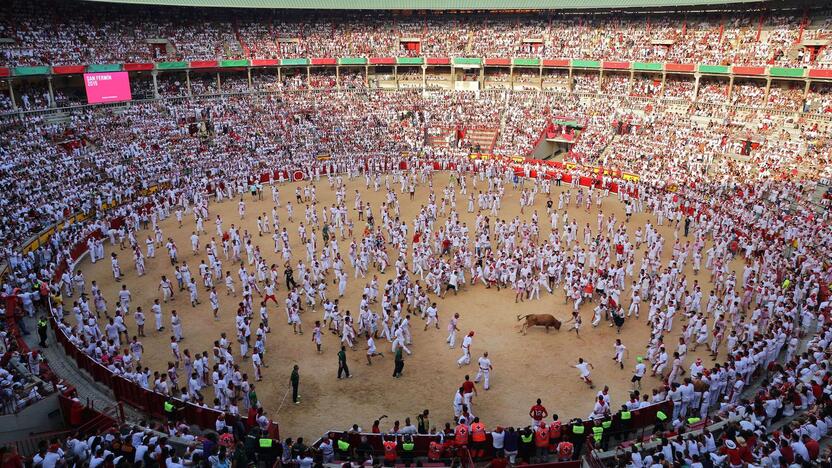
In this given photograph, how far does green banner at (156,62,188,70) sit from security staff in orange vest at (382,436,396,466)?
141ft

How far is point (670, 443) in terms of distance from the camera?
11.8 meters

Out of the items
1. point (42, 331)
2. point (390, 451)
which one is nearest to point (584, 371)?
point (390, 451)

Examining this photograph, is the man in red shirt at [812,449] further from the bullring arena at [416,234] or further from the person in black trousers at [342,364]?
the person in black trousers at [342,364]

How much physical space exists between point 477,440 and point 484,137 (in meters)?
38.5

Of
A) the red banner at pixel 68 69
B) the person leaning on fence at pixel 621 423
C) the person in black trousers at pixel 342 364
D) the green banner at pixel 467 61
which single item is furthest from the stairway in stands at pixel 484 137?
the person leaning on fence at pixel 621 423

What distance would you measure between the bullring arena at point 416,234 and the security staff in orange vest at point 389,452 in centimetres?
27

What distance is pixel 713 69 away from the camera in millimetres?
45125

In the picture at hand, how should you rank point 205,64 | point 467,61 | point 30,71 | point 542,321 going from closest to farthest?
point 542,321, point 30,71, point 205,64, point 467,61

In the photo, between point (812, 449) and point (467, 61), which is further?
point (467, 61)

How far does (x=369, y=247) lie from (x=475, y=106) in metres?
30.9

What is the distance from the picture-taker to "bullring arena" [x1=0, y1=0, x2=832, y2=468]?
1394 cm

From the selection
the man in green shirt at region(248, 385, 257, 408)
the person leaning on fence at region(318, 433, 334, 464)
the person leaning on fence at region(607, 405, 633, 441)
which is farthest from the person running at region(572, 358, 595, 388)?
the man in green shirt at region(248, 385, 257, 408)

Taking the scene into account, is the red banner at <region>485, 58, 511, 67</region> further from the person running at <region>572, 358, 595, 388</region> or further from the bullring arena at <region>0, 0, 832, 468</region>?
the person running at <region>572, 358, 595, 388</region>

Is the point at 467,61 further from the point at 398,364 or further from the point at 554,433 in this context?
the point at 554,433
